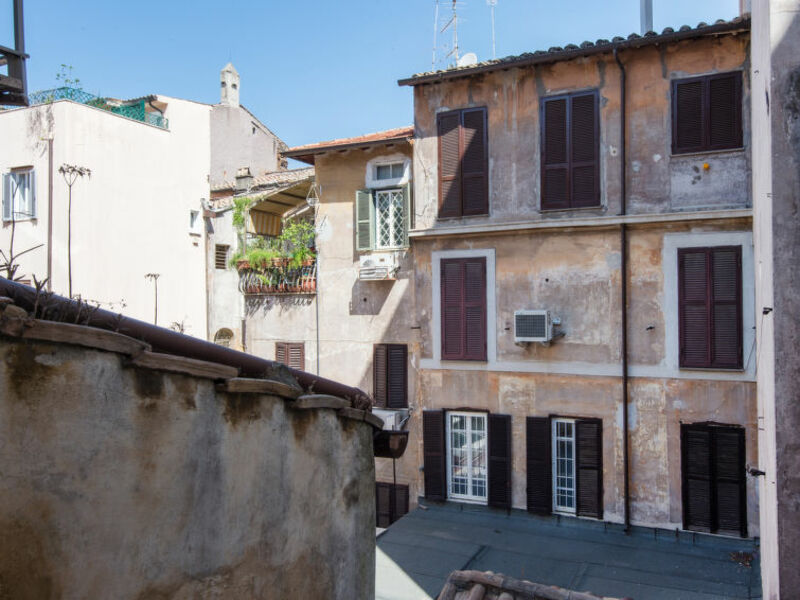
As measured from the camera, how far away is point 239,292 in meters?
17.9

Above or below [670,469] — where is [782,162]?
above

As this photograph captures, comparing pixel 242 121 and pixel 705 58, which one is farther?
pixel 242 121

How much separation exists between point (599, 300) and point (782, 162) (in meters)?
7.45

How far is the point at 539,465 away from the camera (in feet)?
39.9

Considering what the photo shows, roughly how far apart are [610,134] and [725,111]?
74.6 inches

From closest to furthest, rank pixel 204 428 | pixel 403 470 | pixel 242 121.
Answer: pixel 204 428 → pixel 403 470 → pixel 242 121

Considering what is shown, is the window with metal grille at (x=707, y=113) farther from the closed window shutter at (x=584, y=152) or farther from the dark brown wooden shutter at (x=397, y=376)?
the dark brown wooden shutter at (x=397, y=376)

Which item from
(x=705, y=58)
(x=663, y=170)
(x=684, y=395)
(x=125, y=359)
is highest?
(x=705, y=58)

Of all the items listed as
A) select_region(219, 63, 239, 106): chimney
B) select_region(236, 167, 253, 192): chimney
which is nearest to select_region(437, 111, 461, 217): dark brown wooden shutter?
select_region(236, 167, 253, 192): chimney

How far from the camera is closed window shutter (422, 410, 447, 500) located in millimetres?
13000

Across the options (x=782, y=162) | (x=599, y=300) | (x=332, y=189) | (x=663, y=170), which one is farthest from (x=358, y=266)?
(x=782, y=162)

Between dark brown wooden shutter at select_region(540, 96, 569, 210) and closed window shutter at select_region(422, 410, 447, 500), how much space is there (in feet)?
15.4

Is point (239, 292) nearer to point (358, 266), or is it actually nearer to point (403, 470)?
point (358, 266)

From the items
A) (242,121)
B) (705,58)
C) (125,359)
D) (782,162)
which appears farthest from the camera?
(242,121)
